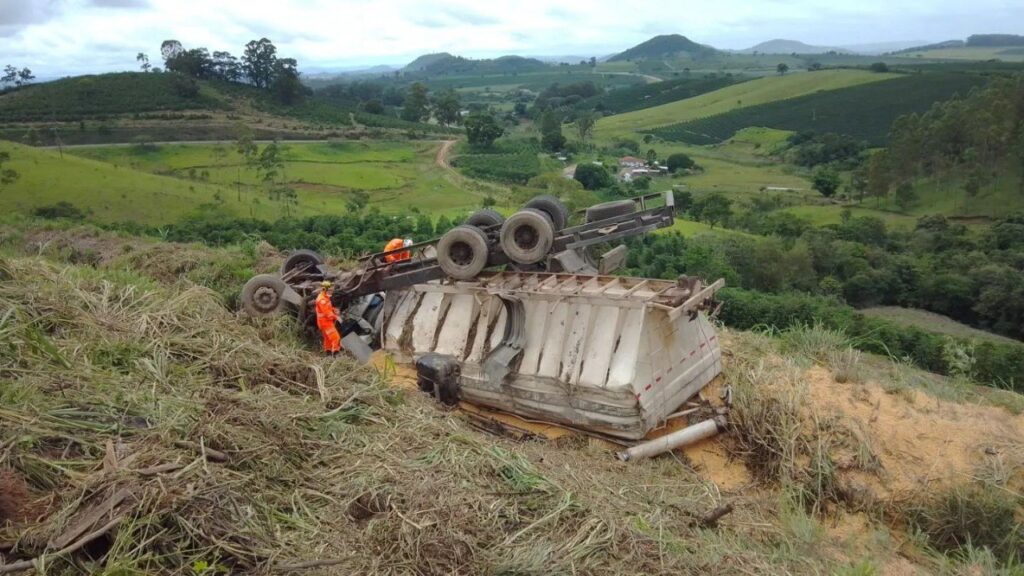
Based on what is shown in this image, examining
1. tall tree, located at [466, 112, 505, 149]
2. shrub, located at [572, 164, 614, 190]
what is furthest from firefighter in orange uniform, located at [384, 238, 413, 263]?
tall tree, located at [466, 112, 505, 149]

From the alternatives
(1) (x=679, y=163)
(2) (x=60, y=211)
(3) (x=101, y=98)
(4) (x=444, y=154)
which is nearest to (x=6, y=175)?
(2) (x=60, y=211)

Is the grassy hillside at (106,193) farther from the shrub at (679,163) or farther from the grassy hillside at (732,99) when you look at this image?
the grassy hillside at (732,99)

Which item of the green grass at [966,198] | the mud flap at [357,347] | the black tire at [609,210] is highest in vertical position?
the black tire at [609,210]

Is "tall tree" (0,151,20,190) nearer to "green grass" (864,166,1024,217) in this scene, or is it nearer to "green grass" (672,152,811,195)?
"green grass" (672,152,811,195)

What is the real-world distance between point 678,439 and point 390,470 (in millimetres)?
3290

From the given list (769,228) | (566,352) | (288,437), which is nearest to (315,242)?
(566,352)

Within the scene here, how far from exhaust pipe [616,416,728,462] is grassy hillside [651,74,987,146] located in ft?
237

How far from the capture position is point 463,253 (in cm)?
850

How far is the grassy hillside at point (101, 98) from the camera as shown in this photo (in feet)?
182

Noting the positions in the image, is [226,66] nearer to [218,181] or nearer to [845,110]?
[218,181]

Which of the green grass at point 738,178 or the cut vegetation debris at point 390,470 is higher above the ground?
the cut vegetation debris at point 390,470

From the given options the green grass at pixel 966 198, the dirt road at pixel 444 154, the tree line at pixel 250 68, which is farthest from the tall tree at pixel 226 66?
the green grass at pixel 966 198

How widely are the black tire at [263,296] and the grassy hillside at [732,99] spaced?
78467mm

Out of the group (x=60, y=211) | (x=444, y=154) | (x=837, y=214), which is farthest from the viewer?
(x=444, y=154)
